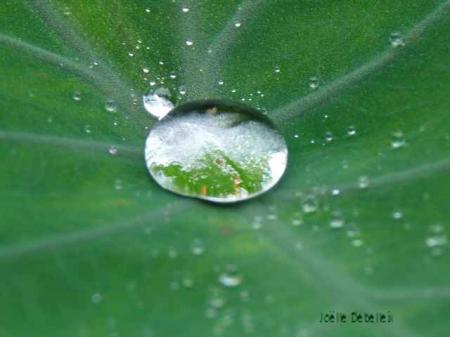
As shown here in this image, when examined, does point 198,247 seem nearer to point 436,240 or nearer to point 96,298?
point 96,298

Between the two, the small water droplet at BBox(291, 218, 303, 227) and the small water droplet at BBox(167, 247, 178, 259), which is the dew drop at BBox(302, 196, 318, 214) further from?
the small water droplet at BBox(167, 247, 178, 259)

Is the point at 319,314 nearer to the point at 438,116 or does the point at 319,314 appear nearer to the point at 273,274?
the point at 273,274

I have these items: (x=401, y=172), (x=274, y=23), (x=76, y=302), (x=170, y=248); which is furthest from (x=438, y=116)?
(x=76, y=302)

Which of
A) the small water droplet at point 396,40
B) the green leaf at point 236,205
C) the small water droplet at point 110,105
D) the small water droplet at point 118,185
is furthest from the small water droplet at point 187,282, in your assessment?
the small water droplet at point 396,40

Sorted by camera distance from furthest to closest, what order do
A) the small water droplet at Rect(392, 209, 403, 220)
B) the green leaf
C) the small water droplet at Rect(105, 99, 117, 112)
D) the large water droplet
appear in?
the small water droplet at Rect(105, 99, 117, 112) → the large water droplet → the small water droplet at Rect(392, 209, 403, 220) → the green leaf

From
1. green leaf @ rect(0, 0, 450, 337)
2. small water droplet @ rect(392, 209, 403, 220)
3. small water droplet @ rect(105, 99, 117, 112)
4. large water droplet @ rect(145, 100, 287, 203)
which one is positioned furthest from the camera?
small water droplet @ rect(105, 99, 117, 112)

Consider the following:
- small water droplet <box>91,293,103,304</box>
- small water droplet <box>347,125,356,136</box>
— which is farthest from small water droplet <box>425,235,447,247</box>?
small water droplet <box>91,293,103,304</box>
